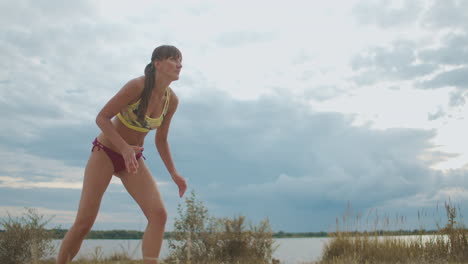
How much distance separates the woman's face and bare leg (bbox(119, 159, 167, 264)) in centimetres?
89

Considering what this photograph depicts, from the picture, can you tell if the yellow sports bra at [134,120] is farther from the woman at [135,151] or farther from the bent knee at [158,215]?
the bent knee at [158,215]

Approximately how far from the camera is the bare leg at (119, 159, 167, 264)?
12.0 feet

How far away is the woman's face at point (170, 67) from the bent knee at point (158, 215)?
3.99 ft

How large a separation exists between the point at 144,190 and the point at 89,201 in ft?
1.80

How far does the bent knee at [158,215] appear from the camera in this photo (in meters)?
3.68

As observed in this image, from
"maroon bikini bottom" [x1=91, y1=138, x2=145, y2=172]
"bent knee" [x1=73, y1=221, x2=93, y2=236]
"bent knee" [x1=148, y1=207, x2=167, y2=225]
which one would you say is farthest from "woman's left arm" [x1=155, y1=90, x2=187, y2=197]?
"bent knee" [x1=73, y1=221, x2=93, y2=236]

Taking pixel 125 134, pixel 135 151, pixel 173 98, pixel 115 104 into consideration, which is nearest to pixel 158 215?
pixel 135 151

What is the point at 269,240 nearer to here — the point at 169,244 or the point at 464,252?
the point at 169,244

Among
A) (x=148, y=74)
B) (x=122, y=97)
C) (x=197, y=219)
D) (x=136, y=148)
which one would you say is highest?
(x=148, y=74)

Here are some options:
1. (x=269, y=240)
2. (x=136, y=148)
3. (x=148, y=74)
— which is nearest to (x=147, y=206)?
(x=136, y=148)

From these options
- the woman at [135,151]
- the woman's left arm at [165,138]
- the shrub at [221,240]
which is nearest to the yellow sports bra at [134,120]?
the woman at [135,151]

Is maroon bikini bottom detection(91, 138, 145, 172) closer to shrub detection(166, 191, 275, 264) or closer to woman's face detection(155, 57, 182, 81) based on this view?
woman's face detection(155, 57, 182, 81)

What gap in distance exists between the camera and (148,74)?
157 inches

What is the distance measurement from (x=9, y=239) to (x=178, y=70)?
6.61 metres
